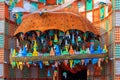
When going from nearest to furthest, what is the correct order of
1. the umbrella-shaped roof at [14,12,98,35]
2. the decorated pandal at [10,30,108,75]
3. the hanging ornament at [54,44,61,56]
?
the umbrella-shaped roof at [14,12,98,35], the decorated pandal at [10,30,108,75], the hanging ornament at [54,44,61,56]

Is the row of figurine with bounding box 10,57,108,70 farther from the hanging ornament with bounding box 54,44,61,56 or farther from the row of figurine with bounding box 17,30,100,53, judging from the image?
the row of figurine with bounding box 17,30,100,53

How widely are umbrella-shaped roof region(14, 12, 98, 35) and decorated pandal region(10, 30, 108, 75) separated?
33 centimetres

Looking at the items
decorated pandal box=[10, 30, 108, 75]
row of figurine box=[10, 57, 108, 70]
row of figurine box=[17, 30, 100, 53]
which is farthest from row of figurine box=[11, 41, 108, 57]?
row of figurine box=[10, 57, 108, 70]

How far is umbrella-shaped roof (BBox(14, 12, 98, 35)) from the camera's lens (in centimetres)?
1802

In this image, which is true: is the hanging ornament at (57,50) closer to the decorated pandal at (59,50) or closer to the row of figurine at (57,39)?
the decorated pandal at (59,50)

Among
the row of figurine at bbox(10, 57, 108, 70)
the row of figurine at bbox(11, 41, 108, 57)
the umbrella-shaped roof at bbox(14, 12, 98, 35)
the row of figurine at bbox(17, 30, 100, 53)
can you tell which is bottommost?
the row of figurine at bbox(10, 57, 108, 70)

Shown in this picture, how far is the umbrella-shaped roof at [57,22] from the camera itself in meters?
18.0

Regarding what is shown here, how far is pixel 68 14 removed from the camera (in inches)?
721

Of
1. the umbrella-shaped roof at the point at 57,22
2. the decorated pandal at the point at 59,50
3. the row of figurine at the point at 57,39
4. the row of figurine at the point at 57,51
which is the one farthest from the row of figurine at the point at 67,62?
the umbrella-shaped roof at the point at 57,22

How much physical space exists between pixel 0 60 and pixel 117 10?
6629 mm

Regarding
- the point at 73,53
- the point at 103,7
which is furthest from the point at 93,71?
the point at 103,7

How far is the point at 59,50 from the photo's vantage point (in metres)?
18.6

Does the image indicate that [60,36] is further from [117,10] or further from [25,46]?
[117,10]

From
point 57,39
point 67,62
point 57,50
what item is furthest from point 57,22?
point 67,62
